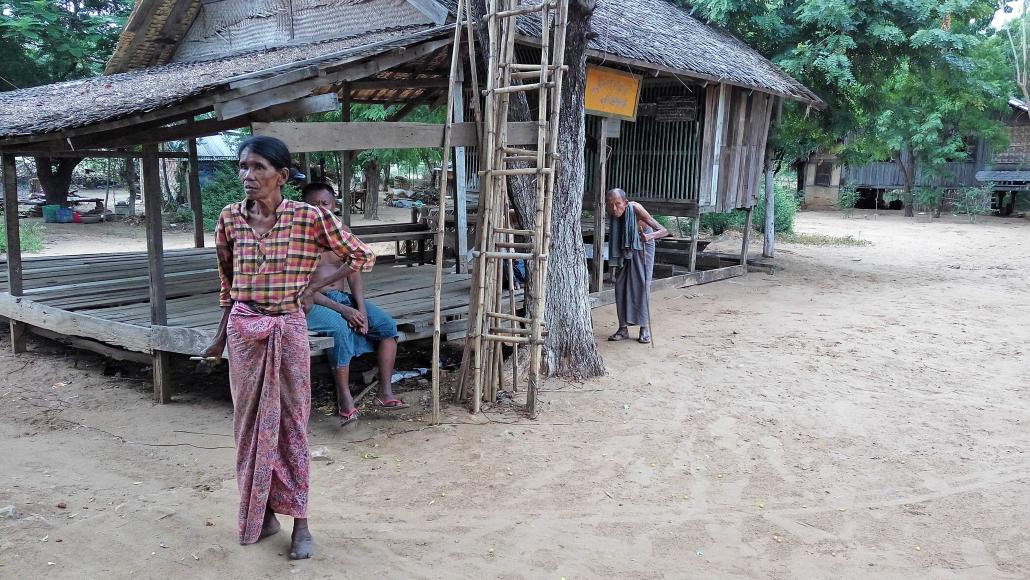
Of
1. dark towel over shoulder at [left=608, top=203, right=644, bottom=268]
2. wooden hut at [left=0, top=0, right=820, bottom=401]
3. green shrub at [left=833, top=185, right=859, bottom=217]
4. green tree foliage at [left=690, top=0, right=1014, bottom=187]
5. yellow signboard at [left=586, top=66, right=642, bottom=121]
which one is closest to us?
wooden hut at [left=0, top=0, right=820, bottom=401]

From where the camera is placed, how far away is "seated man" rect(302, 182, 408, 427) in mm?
4629

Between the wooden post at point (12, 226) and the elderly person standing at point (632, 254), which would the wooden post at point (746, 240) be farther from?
the wooden post at point (12, 226)

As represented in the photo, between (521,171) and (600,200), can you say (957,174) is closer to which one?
(600,200)

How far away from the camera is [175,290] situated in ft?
22.2

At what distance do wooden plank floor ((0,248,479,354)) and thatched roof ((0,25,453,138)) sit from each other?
147 cm

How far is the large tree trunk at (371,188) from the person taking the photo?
19.2 m

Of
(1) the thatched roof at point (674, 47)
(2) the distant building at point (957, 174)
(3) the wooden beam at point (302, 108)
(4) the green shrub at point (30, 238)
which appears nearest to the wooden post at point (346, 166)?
(1) the thatched roof at point (674, 47)

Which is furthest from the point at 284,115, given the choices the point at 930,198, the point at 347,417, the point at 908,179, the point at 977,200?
the point at 977,200

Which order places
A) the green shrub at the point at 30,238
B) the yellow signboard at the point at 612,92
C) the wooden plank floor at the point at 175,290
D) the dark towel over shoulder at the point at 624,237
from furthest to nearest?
the green shrub at the point at 30,238 < the yellow signboard at the point at 612,92 < the dark towel over shoulder at the point at 624,237 < the wooden plank floor at the point at 175,290

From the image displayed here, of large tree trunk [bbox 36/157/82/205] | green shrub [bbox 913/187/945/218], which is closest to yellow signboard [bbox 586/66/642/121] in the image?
large tree trunk [bbox 36/157/82/205]

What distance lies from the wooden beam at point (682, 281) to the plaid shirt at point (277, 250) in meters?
6.00

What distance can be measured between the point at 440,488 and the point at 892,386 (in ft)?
12.9

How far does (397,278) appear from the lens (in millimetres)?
7535

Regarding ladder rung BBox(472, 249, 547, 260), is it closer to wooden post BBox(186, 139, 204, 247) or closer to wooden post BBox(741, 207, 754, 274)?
wooden post BBox(186, 139, 204, 247)
